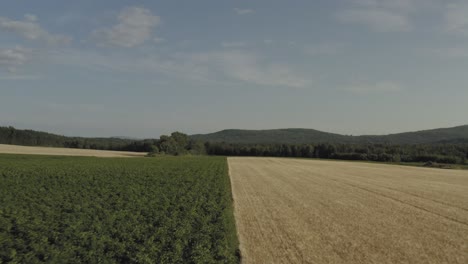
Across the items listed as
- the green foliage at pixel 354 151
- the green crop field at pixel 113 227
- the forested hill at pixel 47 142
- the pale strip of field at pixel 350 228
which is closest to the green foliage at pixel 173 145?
the forested hill at pixel 47 142

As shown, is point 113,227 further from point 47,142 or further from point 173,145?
point 47,142

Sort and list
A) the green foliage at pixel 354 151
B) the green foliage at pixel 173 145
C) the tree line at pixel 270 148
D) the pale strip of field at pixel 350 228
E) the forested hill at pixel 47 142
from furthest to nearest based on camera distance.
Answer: the forested hill at pixel 47 142, the green foliage at pixel 173 145, the tree line at pixel 270 148, the green foliage at pixel 354 151, the pale strip of field at pixel 350 228

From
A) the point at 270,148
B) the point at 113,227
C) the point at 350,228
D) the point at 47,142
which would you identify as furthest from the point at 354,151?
the point at 113,227

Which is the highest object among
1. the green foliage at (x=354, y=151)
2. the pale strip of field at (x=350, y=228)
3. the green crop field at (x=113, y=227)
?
the green foliage at (x=354, y=151)

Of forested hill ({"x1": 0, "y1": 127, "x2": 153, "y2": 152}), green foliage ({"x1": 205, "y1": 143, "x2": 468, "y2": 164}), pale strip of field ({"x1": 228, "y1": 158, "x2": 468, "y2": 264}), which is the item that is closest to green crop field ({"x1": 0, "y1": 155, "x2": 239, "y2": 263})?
pale strip of field ({"x1": 228, "y1": 158, "x2": 468, "y2": 264})

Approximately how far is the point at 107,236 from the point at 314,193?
19.5 m

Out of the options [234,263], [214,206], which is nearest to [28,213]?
[214,206]

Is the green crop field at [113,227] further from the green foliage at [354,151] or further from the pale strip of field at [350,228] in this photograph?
the green foliage at [354,151]

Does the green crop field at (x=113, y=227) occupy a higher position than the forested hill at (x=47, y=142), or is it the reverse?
the forested hill at (x=47, y=142)

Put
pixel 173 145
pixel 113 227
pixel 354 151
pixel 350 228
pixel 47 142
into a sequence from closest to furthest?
pixel 113 227 < pixel 350 228 < pixel 173 145 < pixel 354 151 < pixel 47 142

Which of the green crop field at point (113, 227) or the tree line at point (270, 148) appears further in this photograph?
the tree line at point (270, 148)

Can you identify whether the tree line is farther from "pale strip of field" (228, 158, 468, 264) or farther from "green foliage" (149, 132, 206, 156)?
"pale strip of field" (228, 158, 468, 264)

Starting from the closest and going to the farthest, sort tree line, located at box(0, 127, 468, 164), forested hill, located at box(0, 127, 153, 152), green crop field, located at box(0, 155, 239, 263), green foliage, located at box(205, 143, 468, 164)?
green crop field, located at box(0, 155, 239, 263), green foliage, located at box(205, 143, 468, 164), tree line, located at box(0, 127, 468, 164), forested hill, located at box(0, 127, 153, 152)

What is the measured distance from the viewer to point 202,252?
11.3 m
